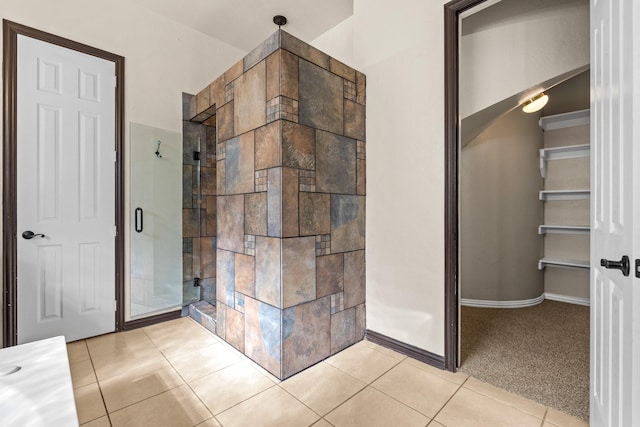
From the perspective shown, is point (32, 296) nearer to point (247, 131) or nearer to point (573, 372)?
point (247, 131)

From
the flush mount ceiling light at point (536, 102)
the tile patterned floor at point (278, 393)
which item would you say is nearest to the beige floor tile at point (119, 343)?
the tile patterned floor at point (278, 393)

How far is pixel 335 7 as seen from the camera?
2.89m

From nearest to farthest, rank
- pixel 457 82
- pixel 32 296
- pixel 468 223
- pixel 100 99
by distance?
pixel 457 82, pixel 32 296, pixel 100 99, pixel 468 223

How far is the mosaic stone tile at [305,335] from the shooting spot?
1.89 meters

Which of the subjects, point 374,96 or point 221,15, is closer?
point 374,96

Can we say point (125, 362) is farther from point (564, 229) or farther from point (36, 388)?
point (564, 229)

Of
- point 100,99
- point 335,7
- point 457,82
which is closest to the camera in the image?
point 457,82

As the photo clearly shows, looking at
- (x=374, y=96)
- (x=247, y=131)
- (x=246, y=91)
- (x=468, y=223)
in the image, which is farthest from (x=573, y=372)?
(x=246, y=91)

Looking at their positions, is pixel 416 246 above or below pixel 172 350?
above

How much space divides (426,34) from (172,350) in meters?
2.94

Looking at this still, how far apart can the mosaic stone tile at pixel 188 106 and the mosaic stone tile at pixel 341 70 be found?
1573 mm

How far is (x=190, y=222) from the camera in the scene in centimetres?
311

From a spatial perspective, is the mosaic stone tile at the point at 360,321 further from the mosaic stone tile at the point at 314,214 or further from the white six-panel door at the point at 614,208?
the white six-panel door at the point at 614,208

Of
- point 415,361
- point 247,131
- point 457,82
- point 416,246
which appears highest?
Result: point 457,82
